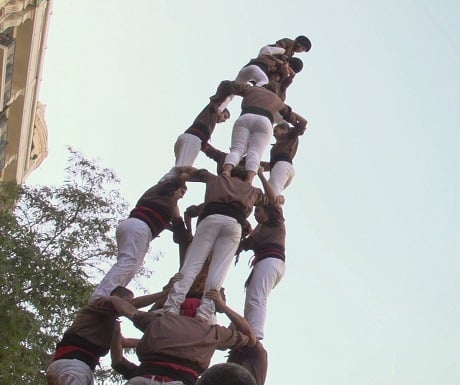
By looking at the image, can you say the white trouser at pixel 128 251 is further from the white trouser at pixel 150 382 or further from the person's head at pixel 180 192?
the white trouser at pixel 150 382

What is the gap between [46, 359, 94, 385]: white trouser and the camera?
5.54 metres

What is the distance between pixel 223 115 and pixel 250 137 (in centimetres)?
101

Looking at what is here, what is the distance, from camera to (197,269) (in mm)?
6062

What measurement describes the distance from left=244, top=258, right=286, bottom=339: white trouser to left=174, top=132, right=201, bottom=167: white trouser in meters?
1.57

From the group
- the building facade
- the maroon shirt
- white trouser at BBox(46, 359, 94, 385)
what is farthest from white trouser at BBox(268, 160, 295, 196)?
the building facade

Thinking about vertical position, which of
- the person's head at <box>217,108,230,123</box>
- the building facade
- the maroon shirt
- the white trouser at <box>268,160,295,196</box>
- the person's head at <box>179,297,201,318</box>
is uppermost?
the building facade

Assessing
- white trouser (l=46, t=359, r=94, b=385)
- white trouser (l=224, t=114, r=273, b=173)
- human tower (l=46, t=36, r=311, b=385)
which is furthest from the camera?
white trouser (l=224, t=114, r=273, b=173)

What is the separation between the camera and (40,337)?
416 inches

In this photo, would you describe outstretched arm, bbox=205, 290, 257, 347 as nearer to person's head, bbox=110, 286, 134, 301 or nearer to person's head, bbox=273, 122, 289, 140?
person's head, bbox=110, 286, 134, 301

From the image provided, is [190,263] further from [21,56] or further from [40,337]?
[21,56]

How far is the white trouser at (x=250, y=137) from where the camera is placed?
745 cm

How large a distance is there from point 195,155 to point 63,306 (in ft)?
13.5

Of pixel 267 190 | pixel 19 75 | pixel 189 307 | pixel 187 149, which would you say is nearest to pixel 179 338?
pixel 189 307

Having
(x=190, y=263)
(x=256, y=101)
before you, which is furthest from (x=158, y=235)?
(x=256, y=101)
